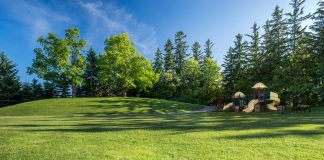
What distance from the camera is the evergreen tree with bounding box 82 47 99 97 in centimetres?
4831

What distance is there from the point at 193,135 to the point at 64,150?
12.4 feet

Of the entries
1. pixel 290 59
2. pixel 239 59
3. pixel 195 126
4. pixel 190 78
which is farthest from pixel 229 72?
pixel 195 126

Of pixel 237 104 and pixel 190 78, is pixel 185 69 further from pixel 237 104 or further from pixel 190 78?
pixel 237 104

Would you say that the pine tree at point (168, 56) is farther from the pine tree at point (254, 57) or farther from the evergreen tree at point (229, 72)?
the pine tree at point (254, 57)

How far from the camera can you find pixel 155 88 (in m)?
49.9

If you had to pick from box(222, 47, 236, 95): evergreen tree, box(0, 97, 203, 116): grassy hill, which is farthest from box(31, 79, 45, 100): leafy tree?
box(222, 47, 236, 95): evergreen tree

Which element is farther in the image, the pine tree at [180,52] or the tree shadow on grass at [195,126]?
the pine tree at [180,52]

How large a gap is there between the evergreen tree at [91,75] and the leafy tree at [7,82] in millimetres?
11615

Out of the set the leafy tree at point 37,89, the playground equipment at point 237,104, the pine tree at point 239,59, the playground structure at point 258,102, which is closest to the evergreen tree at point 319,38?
the playground structure at point 258,102

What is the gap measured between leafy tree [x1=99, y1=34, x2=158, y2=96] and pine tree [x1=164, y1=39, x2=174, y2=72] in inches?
422

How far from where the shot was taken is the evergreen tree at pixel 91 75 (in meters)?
48.3

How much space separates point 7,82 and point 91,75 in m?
13.9

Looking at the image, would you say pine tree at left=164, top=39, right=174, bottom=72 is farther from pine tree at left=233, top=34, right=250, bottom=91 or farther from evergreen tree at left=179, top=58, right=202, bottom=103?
pine tree at left=233, top=34, right=250, bottom=91

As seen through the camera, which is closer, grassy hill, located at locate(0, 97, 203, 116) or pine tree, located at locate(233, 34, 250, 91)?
grassy hill, located at locate(0, 97, 203, 116)
